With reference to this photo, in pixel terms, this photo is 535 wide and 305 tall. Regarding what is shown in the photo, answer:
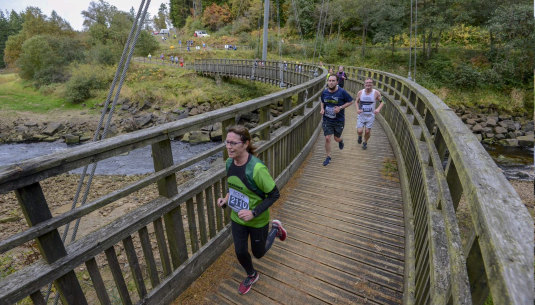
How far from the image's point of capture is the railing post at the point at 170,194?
246cm

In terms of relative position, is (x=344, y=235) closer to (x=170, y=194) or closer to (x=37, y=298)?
(x=170, y=194)

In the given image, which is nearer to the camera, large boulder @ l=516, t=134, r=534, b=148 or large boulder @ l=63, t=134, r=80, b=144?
large boulder @ l=516, t=134, r=534, b=148

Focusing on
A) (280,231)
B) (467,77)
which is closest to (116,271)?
(280,231)

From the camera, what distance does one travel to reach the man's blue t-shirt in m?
5.46

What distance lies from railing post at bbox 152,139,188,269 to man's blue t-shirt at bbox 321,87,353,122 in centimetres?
380

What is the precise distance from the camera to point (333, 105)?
557 cm

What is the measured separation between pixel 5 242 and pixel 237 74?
25996mm

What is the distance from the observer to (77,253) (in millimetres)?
1915

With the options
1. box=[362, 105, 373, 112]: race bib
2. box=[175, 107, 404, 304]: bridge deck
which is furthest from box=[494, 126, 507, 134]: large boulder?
box=[175, 107, 404, 304]: bridge deck

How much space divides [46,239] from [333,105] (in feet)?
16.1

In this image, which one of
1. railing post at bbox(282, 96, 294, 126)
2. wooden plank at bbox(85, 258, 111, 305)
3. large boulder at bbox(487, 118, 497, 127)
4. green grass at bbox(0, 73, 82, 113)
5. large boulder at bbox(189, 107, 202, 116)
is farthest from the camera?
green grass at bbox(0, 73, 82, 113)

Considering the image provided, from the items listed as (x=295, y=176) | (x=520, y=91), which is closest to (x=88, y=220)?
(x=295, y=176)

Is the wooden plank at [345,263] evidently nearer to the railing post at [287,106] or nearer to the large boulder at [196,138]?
the railing post at [287,106]

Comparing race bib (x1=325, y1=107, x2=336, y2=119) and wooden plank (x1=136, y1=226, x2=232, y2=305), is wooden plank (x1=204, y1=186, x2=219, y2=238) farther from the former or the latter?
race bib (x1=325, y1=107, x2=336, y2=119)
